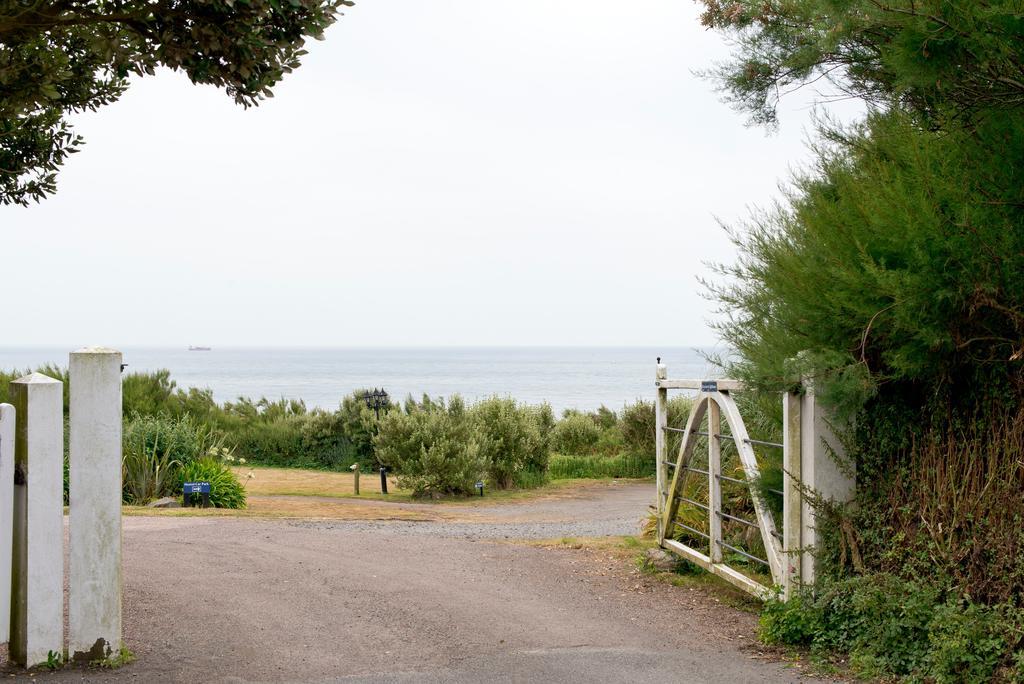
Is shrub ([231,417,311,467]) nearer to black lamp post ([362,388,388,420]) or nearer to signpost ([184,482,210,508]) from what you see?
black lamp post ([362,388,388,420])

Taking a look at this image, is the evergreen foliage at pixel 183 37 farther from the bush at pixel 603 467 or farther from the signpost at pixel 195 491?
the bush at pixel 603 467

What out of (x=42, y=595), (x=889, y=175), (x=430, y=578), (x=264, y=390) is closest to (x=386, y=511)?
(x=430, y=578)

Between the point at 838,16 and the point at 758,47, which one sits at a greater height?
the point at 758,47

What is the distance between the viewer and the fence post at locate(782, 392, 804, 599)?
22.3 ft

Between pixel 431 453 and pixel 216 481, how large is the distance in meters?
4.86

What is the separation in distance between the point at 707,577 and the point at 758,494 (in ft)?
6.88

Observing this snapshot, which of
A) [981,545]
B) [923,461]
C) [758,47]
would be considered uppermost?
[758,47]

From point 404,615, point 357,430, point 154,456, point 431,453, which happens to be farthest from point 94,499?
point 357,430

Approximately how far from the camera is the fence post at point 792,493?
6.79 metres

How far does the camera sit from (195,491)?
646 inches

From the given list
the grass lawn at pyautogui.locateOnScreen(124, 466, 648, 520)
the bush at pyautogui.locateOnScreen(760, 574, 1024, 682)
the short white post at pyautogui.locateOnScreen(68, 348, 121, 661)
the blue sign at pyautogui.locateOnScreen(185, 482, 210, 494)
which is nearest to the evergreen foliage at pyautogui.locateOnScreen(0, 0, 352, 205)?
the short white post at pyautogui.locateOnScreen(68, 348, 121, 661)

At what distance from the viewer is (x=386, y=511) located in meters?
17.4

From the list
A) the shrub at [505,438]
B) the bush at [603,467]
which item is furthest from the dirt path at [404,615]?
the bush at [603,467]

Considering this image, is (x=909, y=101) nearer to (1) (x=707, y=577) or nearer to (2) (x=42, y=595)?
(1) (x=707, y=577)
